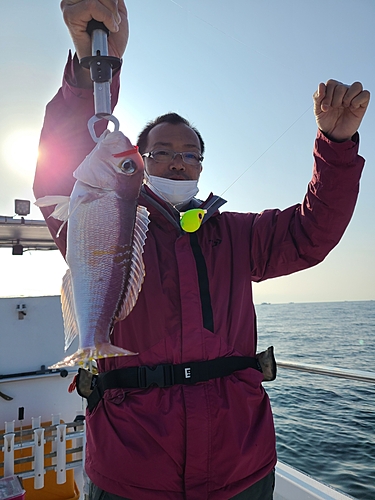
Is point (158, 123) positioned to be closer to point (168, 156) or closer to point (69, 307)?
point (168, 156)

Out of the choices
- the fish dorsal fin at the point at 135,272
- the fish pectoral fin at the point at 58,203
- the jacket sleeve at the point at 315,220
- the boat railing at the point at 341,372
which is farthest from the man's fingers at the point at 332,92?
the boat railing at the point at 341,372

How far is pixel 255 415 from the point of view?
5.95ft

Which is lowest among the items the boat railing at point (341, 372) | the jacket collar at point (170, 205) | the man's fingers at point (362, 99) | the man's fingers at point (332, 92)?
the boat railing at point (341, 372)

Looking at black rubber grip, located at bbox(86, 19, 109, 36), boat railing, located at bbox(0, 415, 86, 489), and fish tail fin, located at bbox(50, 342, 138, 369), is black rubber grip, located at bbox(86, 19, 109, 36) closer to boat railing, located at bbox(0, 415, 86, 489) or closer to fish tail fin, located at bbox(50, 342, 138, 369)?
fish tail fin, located at bbox(50, 342, 138, 369)

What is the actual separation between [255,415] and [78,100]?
1772 millimetres

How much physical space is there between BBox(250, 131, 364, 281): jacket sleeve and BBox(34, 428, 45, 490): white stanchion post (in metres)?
2.86

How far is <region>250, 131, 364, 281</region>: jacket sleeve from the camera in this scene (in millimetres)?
1964

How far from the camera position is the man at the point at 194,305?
63.8 inches

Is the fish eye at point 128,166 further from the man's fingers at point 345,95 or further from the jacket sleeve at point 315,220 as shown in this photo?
the man's fingers at point 345,95

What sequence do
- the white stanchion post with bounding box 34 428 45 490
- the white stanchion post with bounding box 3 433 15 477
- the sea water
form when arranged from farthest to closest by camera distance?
the sea water, the white stanchion post with bounding box 34 428 45 490, the white stanchion post with bounding box 3 433 15 477

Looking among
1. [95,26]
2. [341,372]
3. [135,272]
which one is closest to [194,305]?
[135,272]

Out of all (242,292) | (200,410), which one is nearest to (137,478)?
(200,410)

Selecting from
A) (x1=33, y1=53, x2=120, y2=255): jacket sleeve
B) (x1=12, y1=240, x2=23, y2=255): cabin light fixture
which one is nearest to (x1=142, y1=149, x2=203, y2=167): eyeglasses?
(x1=33, y1=53, x2=120, y2=255): jacket sleeve

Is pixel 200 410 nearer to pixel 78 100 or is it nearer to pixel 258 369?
pixel 258 369
